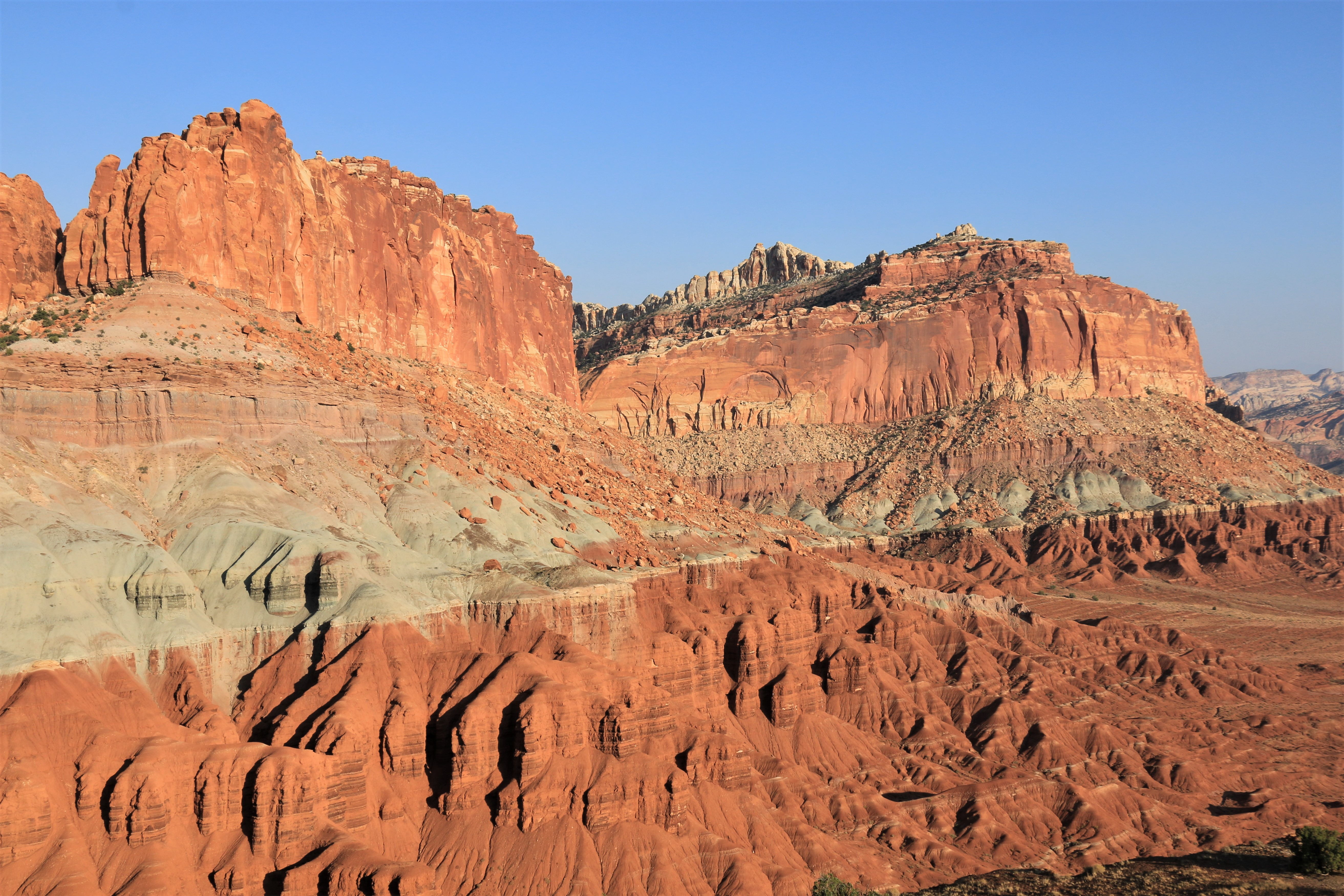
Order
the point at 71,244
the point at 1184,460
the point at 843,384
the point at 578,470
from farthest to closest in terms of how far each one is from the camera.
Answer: the point at 843,384, the point at 1184,460, the point at 578,470, the point at 71,244

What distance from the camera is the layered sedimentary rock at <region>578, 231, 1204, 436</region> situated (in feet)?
596

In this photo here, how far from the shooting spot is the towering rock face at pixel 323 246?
78062mm

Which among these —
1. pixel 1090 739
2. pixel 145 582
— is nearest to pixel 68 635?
pixel 145 582

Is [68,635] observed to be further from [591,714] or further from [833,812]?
[833,812]

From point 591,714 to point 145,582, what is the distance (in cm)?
2147

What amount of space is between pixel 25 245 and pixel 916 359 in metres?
132

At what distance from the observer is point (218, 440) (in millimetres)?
67875

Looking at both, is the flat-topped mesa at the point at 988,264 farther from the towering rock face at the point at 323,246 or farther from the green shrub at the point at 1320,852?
the green shrub at the point at 1320,852

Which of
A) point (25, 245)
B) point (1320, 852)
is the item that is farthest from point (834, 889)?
point (25, 245)

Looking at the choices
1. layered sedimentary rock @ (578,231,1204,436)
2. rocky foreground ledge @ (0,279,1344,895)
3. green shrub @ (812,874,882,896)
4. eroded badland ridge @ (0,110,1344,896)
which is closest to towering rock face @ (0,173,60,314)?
eroded badland ridge @ (0,110,1344,896)

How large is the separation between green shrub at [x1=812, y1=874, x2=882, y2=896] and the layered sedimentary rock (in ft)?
428

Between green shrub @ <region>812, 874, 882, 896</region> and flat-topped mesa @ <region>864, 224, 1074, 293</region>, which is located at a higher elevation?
flat-topped mesa @ <region>864, 224, 1074, 293</region>

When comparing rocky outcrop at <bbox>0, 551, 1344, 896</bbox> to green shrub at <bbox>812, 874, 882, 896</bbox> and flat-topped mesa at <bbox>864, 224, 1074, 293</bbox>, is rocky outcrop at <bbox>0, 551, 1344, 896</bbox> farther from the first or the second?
flat-topped mesa at <bbox>864, 224, 1074, 293</bbox>

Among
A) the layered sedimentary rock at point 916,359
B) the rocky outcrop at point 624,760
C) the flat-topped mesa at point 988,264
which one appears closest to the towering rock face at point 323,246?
the rocky outcrop at point 624,760
